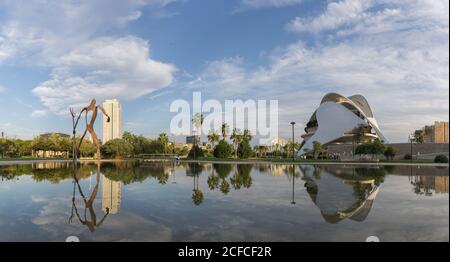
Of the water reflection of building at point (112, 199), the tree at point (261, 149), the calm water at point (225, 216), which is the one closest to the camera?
the calm water at point (225, 216)

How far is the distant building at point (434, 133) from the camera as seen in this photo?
50394mm

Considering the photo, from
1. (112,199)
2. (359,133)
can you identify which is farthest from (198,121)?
(112,199)

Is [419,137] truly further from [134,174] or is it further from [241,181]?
[134,174]

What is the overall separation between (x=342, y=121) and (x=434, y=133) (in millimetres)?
16387

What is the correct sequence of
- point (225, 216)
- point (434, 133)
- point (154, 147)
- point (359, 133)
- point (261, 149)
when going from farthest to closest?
point (261, 149) → point (154, 147) → point (359, 133) → point (434, 133) → point (225, 216)

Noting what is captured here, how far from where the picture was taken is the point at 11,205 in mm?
9258

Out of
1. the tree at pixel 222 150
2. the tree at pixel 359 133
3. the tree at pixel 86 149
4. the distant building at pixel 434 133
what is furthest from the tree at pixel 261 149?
the tree at pixel 86 149

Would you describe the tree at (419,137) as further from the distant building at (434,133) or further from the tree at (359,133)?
the tree at (359,133)

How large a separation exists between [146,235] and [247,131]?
61.7 meters

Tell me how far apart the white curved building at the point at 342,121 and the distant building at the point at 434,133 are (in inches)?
281

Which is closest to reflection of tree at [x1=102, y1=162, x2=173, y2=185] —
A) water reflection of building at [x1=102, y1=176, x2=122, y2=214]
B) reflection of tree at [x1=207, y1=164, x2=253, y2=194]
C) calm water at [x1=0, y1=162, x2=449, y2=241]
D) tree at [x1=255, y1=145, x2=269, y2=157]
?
reflection of tree at [x1=207, y1=164, x2=253, y2=194]

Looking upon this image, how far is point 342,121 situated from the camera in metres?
68.9

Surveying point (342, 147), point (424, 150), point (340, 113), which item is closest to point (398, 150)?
point (424, 150)
